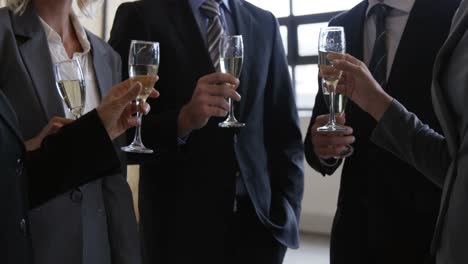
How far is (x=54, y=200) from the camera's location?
1.49 meters

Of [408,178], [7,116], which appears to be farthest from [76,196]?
[408,178]

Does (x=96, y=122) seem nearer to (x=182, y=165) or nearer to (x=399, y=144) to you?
(x=182, y=165)

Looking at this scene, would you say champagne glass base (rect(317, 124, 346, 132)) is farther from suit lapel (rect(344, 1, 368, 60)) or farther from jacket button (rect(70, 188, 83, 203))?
jacket button (rect(70, 188, 83, 203))

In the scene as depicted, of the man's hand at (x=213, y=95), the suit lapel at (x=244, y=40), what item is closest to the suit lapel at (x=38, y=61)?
the man's hand at (x=213, y=95)

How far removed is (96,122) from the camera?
1.25m

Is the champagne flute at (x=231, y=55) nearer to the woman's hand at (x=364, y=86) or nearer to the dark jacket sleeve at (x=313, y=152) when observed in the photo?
the woman's hand at (x=364, y=86)

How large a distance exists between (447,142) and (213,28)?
0.99 m

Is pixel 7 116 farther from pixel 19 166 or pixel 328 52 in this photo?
pixel 328 52

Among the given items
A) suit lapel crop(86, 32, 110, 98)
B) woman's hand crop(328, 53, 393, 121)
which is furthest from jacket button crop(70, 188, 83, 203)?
woman's hand crop(328, 53, 393, 121)

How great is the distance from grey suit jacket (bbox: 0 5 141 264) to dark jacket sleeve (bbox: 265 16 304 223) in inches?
23.9

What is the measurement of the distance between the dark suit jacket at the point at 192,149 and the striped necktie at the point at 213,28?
0.04 meters

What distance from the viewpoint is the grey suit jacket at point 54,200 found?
145 cm

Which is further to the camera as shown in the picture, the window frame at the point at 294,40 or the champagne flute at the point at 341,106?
the window frame at the point at 294,40

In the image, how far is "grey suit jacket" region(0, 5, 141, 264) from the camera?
1451 millimetres
